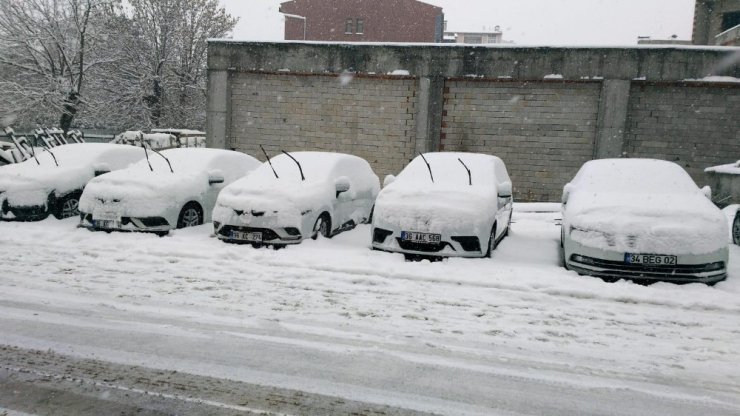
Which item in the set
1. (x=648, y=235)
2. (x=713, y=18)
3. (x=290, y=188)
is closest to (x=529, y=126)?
(x=290, y=188)

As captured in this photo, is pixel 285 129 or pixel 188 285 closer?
pixel 188 285

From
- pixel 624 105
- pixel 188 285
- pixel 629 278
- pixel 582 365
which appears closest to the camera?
pixel 582 365

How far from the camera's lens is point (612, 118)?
1466 cm

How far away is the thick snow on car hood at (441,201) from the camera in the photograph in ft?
25.6

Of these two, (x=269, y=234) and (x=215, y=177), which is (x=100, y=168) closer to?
(x=215, y=177)

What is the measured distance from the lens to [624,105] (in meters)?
14.6

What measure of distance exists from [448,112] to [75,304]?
11938 millimetres

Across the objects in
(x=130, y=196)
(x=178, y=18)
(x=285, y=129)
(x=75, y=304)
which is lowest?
(x=75, y=304)

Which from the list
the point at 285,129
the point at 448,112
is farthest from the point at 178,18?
the point at 448,112

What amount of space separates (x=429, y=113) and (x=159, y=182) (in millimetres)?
8484

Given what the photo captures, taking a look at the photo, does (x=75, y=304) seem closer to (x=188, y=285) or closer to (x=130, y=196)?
(x=188, y=285)

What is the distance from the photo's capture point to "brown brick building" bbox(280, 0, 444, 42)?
1815 inches

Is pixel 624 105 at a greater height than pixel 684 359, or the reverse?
pixel 624 105

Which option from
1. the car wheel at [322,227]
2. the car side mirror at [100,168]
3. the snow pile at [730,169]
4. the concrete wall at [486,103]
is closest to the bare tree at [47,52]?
the concrete wall at [486,103]
